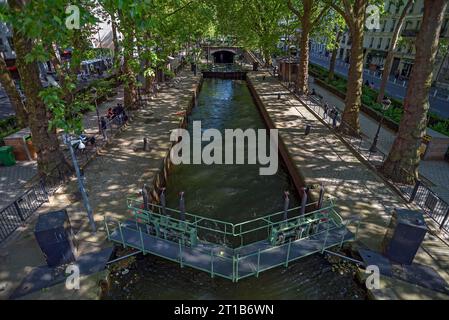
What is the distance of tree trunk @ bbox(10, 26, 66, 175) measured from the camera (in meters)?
10.7

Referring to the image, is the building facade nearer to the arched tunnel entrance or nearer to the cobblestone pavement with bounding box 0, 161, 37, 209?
the cobblestone pavement with bounding box 0, 161, 37, 209

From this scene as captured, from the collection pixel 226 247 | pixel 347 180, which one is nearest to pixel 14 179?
pixel 226 247

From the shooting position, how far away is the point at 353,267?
30.5 ft

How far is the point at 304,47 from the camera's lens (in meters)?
27.4

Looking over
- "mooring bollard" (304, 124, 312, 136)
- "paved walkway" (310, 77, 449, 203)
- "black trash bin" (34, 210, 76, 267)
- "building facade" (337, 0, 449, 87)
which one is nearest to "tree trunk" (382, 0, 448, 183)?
"paved walkway" (310, 77, 449, 203)

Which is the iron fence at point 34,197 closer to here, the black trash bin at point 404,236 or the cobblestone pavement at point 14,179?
the cobblestone pavement at point 14,179

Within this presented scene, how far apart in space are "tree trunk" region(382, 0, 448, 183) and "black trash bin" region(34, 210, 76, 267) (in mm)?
13607

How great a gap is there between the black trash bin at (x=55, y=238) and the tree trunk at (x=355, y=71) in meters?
16.5

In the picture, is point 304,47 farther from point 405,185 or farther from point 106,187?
point 106,187

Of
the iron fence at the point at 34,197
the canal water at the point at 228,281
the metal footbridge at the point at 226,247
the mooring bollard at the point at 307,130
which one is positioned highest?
the mooring bollard at the point at 307,130

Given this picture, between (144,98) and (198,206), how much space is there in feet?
52.4

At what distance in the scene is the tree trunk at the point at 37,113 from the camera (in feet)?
35.0

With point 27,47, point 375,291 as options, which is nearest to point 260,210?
point 375,291

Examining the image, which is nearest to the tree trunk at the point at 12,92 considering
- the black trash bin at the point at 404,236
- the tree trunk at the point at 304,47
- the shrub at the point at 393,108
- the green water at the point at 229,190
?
the green water at the point at 229,190
